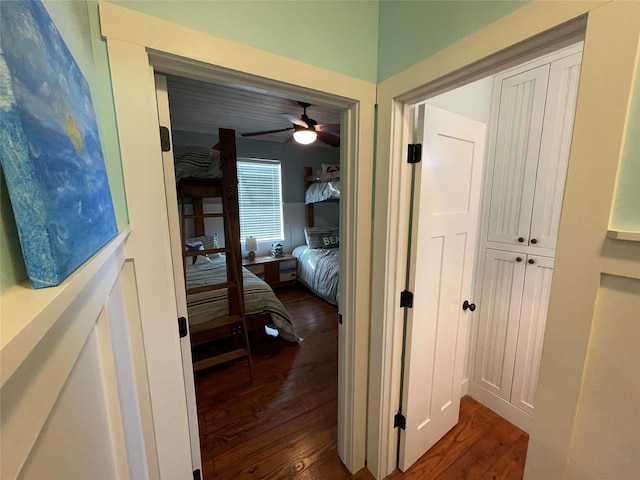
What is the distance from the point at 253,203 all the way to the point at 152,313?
3.78 m

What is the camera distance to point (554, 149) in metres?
1.51

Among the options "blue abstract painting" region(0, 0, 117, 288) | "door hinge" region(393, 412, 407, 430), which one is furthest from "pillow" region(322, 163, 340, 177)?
"blue abstract painting" region(0, 0, 117, 288)

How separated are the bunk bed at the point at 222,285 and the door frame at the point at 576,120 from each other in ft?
4.51

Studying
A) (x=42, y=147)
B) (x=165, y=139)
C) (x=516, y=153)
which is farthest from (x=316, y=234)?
(x=42, y=147)

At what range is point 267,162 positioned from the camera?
4.58 metres

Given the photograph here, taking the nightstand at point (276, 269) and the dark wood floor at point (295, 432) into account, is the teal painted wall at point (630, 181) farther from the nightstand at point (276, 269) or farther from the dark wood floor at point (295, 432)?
the nightstand at point (276, 269)

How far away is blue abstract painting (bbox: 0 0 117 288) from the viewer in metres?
0.29

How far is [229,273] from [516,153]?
230 centimetres

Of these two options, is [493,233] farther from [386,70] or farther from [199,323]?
[199,323]

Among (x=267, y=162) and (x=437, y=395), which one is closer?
(x=437, y=395)

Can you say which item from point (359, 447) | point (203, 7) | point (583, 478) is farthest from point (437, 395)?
point (203, 7)

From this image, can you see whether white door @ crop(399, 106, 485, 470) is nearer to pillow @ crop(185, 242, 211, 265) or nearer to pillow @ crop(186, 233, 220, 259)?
pillow @ crop(185, 242, 211, 265)

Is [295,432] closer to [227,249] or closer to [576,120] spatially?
[227,249]

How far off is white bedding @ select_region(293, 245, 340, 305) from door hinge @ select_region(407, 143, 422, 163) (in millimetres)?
2254
